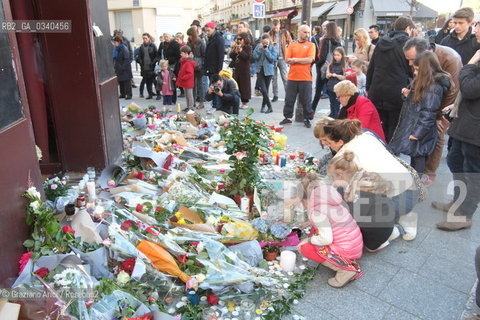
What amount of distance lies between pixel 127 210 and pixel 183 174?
87 cm

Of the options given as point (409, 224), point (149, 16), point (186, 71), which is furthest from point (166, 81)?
point (149, 16)

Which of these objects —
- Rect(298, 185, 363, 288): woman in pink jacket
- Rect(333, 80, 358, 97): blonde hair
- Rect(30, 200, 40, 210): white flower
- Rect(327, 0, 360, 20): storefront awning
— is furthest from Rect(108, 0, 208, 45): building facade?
Rect(298, 185, 363, 288): woman in pink jacket

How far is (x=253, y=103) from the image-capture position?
921cm

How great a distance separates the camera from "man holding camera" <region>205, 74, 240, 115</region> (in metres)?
6.63

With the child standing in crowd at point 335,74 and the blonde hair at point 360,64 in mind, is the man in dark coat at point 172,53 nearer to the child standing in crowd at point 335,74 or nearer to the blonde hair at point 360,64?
the child standing in crowd at point 335,74

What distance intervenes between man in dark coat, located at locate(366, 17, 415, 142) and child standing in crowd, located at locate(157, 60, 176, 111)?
4.79m

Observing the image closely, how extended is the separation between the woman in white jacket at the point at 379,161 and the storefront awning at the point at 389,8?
25.8m

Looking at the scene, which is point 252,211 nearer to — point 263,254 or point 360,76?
point 263,254

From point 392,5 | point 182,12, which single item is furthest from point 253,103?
point 182,12

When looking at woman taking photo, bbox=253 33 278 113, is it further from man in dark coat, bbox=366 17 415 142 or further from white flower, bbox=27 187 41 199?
white flower, bbox=27 187 41 199

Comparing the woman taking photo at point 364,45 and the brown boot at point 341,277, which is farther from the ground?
the woman taking photo at point 364,45

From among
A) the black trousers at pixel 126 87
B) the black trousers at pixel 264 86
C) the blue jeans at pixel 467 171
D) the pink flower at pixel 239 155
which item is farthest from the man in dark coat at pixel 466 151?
the black trousers at pixel 126 87

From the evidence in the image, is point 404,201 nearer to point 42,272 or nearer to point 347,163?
point 347,163

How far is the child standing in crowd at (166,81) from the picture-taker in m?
8.62
